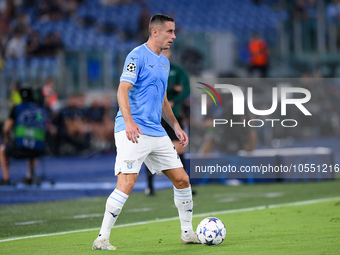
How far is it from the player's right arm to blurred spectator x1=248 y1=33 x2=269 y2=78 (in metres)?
20.2

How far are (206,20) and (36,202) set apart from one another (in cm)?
1812

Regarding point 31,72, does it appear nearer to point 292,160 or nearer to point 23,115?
point 23,115

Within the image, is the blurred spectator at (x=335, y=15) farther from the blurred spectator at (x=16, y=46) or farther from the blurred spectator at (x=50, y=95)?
the blurred spectator at (x=50, y=95)

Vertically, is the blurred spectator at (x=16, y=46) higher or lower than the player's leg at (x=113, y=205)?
higher

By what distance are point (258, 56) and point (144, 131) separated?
66.5ft

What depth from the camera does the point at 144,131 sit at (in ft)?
23.3

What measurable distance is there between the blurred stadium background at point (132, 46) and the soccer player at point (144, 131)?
13447mm

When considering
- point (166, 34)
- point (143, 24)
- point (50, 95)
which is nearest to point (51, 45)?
point (143, 24)

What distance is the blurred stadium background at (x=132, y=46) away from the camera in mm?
24188

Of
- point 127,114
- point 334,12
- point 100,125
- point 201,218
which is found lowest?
point 201,218

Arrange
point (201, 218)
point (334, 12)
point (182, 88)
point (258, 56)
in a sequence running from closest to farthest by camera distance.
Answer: point (201, 218)
point (182, 88)
point (258, 56)
point (334, 12)

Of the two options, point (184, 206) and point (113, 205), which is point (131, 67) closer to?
point (113, 205)

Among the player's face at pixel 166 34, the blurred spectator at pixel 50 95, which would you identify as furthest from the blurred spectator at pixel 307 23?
the player's face at pixel 166 34

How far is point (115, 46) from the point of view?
2627 centimetres
